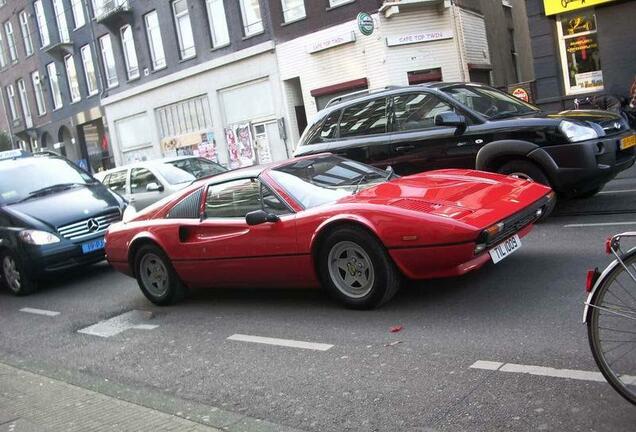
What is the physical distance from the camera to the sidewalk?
12.7 ft

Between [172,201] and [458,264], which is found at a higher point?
[172,201]

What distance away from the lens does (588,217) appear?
7.88 meters

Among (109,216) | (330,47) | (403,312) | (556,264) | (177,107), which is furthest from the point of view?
(177,107)

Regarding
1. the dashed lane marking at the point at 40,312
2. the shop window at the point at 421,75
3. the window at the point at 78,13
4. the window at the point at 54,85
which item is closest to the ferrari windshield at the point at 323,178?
the dashed lane marking at the point at 40,312

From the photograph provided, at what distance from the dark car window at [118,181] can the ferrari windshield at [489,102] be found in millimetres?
6690

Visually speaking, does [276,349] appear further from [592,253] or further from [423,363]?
[592,253]

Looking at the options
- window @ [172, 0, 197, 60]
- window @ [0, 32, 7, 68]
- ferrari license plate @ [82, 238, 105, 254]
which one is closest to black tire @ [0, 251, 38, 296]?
ferrari license plate @ [82, 238, 105, 254]

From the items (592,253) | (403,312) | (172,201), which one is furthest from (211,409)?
(592,253)

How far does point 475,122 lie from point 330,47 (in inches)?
505

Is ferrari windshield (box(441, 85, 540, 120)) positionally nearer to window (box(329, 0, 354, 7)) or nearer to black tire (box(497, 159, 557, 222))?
black tire (box(497, 159, 557, 222))

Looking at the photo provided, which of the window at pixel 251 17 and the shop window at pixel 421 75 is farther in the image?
the window at pixel 251 17

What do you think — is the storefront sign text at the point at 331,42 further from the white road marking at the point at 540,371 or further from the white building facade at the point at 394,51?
the white road marking at the point at 540,371

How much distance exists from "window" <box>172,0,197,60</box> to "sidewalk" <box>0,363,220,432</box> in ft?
72.6

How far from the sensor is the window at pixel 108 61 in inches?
1193
